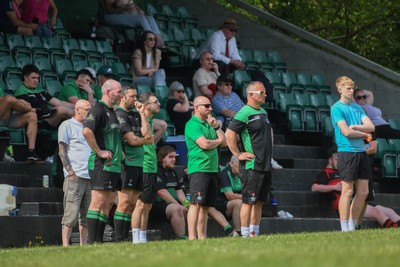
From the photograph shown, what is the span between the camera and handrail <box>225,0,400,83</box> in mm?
26188

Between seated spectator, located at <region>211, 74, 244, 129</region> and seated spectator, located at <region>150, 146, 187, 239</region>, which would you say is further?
seated spectator, located at <region>211, 74, 244, 129</region>

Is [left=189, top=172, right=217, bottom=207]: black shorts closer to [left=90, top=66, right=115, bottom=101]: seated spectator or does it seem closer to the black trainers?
the black trainers

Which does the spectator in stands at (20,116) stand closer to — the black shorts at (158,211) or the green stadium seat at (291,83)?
the black shorts at (158,211)

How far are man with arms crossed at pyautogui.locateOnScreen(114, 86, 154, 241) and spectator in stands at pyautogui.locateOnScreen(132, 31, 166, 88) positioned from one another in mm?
6865

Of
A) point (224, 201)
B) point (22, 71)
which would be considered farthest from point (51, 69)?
point (224, 201)

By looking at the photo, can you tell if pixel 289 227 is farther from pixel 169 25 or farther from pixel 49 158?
pixel 169 25

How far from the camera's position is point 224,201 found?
740 inches

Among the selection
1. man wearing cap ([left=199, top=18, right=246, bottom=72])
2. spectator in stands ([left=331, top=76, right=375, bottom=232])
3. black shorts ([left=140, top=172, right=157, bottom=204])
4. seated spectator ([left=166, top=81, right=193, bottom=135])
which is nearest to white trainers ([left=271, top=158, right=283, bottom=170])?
seated spectator ([left=166, top=81, right=193, bottom=135])

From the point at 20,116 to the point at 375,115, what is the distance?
25.8 feet

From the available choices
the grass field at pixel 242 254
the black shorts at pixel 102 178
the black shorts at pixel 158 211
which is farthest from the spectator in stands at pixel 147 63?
the grass field at pixel 242 254

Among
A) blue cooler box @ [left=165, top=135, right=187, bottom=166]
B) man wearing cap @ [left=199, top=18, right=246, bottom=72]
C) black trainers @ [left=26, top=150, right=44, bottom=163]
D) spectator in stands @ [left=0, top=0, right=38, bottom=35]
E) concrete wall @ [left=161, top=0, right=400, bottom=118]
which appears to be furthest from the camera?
concrete wall @ [left=161, top=0, right=400, bottom=118]

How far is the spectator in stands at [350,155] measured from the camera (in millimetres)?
16469

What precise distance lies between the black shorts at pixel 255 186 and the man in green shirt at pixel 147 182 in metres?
1.29

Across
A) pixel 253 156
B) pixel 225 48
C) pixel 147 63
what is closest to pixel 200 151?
pixel 253 156
